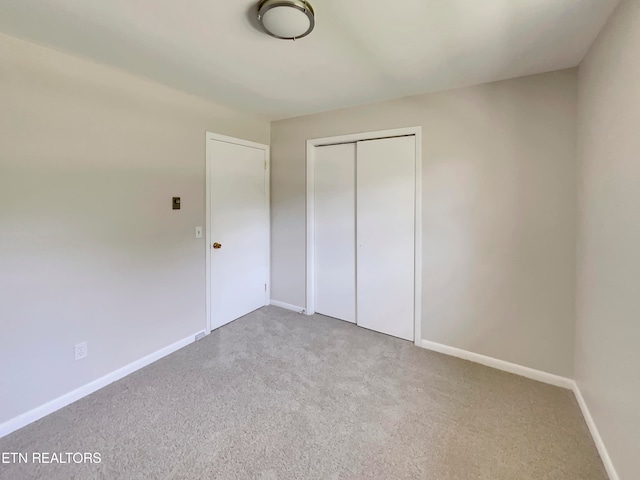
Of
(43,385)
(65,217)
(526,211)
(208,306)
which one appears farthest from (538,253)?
(43,385)

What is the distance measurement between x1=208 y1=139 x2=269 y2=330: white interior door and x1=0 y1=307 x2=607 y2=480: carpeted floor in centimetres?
77

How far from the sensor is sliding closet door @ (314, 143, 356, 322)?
3.13 m

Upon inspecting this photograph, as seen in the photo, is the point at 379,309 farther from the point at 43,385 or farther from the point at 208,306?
the point at 43,385

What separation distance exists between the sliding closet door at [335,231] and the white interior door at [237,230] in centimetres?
72

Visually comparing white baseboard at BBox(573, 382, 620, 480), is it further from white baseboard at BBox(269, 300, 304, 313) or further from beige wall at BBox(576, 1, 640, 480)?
white baseboard at BBox(269, 300, 304, 313)

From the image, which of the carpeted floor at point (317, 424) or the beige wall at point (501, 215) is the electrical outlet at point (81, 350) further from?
the beige wall at point (501, 215)

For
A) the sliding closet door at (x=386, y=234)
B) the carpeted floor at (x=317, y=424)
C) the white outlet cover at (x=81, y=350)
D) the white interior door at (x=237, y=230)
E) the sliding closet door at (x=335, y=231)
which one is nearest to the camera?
the carpeted floor at (x=317, y=424)

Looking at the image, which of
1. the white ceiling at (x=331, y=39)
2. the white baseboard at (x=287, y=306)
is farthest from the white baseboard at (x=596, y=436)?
the white baseboard at (x=287, y=306)

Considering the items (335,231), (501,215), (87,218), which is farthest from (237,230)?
(501,215)

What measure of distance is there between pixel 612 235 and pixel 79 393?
11.2 ft

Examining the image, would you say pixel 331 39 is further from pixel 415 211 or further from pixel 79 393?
pixel 79 393

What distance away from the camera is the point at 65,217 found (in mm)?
1906

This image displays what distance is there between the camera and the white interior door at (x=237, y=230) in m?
2.98

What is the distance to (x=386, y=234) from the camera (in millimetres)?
2857
